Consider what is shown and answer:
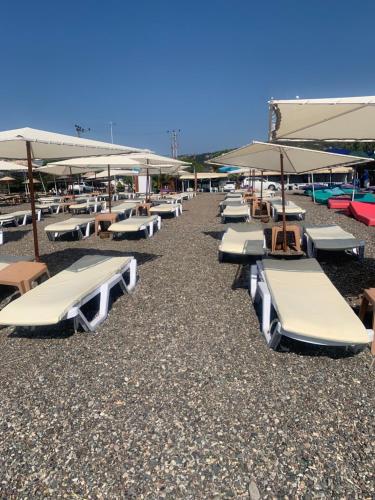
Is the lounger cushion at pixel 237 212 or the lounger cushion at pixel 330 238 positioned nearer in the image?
the lounger cushion at pixel 330 238

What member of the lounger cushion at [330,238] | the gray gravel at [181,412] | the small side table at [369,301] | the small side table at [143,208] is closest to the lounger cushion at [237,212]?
the small side table at [143,208]

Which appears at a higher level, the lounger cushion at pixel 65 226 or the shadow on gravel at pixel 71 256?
the lounger cushion at pixel 65 226

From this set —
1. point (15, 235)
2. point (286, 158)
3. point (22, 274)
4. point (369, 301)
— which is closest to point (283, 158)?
point (286, 158)

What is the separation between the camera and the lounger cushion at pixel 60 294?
3326 mm

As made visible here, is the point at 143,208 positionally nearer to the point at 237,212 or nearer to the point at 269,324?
the point at 237,212

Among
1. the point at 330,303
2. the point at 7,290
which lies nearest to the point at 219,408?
the point at 330,303

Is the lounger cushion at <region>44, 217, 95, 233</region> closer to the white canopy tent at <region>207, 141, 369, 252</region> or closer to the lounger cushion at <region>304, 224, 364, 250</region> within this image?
the white canopy tent at <region>207, 141, 369, 252</region>

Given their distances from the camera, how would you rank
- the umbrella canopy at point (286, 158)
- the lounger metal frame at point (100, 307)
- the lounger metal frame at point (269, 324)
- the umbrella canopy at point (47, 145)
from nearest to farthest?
the lounger metal frame at point (269, 324), the lounger metal frame at point (100, 307), the umbrella canopy at point (47, 145), the umbrella canopy at point (286, 158)

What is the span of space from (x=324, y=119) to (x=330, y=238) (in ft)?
13.5

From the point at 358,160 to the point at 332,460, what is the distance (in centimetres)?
468

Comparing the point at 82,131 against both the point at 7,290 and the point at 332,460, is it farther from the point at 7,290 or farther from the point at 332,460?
the point at 332,460

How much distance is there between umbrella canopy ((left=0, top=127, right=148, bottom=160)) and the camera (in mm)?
3904

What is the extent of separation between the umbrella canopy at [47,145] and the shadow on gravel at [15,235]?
18.2 feet

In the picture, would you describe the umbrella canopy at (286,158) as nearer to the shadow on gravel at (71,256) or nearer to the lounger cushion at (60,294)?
the shadow on gravel at (71,256)
